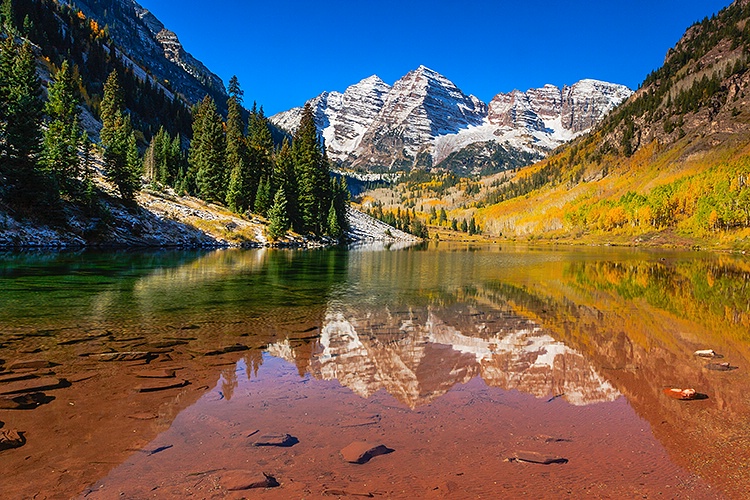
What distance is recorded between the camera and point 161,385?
39.1 feet

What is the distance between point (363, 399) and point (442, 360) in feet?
15.9

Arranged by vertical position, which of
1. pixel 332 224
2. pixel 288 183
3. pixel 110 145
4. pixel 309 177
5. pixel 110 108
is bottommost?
pixel 332 224

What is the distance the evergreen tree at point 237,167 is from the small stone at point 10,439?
295ft

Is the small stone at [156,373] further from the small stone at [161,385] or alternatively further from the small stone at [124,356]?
the small stone at [124,356]

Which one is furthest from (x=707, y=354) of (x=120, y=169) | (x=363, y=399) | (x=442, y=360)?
(x=120, y=169)

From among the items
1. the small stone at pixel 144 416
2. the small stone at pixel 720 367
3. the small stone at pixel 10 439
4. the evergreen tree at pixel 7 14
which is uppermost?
the evergreen tree at pixel 7 14

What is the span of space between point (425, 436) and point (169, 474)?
16.6 ft

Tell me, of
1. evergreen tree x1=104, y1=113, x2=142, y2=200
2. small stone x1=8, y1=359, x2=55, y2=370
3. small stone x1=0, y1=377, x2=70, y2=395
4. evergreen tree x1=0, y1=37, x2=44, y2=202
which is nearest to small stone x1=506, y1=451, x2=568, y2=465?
small stone x1=0, y1=377, x2=70, y2=395

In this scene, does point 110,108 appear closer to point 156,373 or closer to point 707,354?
point 156,373

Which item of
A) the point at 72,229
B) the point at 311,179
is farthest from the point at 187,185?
the point at 72,229

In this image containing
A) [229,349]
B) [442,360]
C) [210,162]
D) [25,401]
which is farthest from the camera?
[210,162]

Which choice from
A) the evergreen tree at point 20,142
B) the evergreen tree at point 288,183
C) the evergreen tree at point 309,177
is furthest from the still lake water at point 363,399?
the evergreen tree at point 309,177

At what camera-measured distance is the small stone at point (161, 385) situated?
37.9 feet

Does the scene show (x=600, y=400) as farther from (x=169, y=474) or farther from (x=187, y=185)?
(x=187, y=185)
